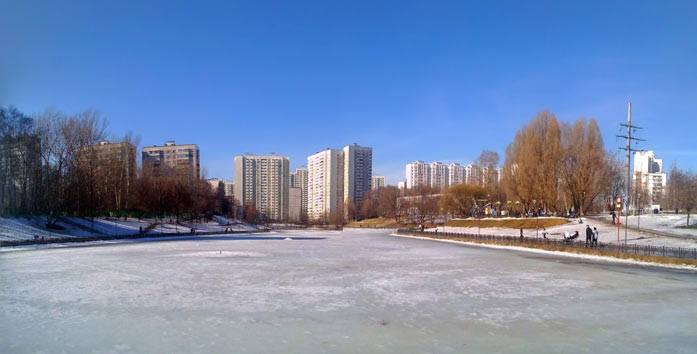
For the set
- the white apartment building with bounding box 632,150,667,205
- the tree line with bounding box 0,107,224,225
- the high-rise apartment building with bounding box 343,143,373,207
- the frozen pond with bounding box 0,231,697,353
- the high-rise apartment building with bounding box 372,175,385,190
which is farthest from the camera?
the high-rise apartment building with bounding box 372,175,385,190

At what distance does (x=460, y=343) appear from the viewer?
22.1 ft

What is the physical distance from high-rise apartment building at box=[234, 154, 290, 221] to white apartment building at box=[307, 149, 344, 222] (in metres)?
10.0

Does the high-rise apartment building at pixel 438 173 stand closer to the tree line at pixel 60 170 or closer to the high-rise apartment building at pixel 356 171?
the high-rise apartment building at pixel 356 171

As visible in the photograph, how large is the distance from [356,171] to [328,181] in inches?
360

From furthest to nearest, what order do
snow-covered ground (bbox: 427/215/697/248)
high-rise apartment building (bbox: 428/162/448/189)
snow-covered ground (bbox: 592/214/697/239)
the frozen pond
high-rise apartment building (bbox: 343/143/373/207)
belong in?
1. high-rise apartment building (bbox: 428/162/448/189)
2. high-rise apartment building (bbox: 343/143/373/207)
3. snow-covered ground (bbox: 592/214/697/239)
4. snow-covered ground (bbox: 427/215/697/248)
5. the frozen pond

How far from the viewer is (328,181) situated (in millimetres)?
124250

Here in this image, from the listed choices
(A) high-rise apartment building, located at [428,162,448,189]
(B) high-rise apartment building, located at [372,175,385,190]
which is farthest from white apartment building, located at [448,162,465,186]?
(B) high-rise apartment building, located at [372,175,385,190]

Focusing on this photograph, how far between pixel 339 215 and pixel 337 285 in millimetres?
96072

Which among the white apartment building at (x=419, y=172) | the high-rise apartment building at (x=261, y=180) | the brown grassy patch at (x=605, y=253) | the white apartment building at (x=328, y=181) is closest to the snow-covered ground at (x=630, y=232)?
the brown grassy patch at (x=605, y=253)

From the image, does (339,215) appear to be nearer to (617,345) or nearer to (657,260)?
(657,260)

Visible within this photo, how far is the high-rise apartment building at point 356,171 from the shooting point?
122500 millimetres

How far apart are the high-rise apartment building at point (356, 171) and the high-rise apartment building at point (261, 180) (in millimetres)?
20011

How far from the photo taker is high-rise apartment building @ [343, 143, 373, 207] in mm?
122500

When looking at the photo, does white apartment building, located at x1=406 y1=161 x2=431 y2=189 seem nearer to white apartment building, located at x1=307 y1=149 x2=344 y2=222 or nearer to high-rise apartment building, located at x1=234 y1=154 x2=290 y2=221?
white apartment building, located at x1=307 y1=149 x2=344 y2=222
